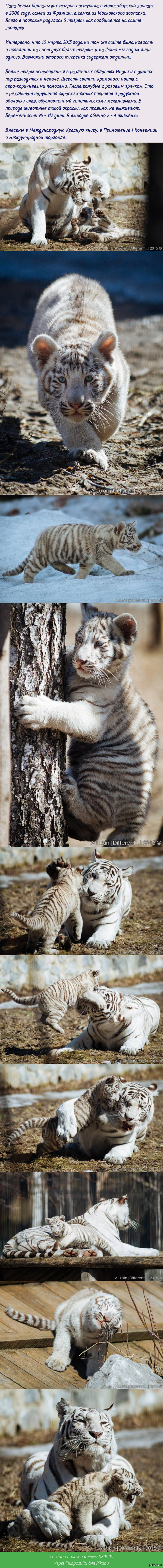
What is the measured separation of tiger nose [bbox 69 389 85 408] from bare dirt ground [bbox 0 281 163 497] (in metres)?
0.20

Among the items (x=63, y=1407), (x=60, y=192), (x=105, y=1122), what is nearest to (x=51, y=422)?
(x=60, y=192)

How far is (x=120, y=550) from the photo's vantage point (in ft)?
19.2

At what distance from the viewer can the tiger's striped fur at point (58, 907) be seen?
5395mm

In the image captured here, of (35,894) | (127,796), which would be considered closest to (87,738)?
(127,796)

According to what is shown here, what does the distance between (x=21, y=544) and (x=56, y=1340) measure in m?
3.78

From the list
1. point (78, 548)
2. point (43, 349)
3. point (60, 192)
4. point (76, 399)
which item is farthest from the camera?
point (60, 192)

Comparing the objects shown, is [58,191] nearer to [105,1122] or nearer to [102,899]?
[102,899]

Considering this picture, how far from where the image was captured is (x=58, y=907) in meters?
5.39

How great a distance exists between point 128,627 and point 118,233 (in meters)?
2.29

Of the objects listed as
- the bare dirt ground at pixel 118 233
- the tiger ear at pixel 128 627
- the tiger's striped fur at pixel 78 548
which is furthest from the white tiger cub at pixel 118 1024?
the bare dirt ground at pixel 118 233

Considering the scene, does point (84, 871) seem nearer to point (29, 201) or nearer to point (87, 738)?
point (87, 738)

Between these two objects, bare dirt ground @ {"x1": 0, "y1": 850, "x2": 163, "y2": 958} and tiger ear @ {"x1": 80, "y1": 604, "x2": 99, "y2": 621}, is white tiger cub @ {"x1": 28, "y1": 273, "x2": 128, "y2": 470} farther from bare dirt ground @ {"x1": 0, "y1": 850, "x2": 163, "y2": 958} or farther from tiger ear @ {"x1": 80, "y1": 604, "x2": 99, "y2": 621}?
bare dirt ground @ {"x1": 0, "y1": 850, "x2": 163, "y2": 958}

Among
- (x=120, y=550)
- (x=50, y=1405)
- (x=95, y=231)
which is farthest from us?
(x=95, y=231)

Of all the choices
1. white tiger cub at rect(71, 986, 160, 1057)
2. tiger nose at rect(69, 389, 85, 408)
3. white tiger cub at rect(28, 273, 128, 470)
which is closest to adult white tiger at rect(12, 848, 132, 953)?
white tiger cub at rect(71, 986, 160, 1057)
